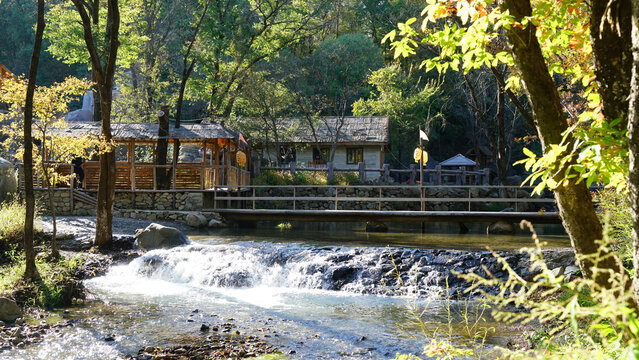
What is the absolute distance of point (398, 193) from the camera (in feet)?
86.9

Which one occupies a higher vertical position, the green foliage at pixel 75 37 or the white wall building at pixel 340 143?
the green foliage at pixel 75 37

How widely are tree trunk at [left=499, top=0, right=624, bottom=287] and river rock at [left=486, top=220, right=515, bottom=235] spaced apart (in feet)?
51.1

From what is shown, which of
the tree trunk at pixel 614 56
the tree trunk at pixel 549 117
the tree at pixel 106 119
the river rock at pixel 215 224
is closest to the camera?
the tree trunk at pixel 614 56

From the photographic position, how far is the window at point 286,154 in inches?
1191

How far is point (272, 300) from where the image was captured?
9617 mm

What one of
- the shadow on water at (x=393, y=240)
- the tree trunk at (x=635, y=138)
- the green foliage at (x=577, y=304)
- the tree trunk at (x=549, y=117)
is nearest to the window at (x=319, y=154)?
the shadow on water at (x=393, y=240)

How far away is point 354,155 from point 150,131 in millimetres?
13525

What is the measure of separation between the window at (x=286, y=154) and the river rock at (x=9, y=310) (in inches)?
882

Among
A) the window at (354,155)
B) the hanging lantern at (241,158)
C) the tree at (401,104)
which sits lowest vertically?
the hanging lantern at (241,158)

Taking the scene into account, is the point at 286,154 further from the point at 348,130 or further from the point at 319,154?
the point at 348,130

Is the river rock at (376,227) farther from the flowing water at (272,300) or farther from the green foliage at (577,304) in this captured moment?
the green foliage at (577,304)

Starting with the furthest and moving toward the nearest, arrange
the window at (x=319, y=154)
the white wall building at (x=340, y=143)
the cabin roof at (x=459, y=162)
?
the window at (x=319, y=154) < the cabin roof at (x=459, y=162) < the white wall building at (x=340, y=143)

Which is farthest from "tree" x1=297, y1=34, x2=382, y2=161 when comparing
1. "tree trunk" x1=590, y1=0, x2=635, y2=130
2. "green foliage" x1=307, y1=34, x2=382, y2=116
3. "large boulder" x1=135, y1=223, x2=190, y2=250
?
"tree trunk" x1=590, y1=0, x2=635, y2=130

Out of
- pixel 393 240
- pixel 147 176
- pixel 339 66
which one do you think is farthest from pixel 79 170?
pixel 339 66
